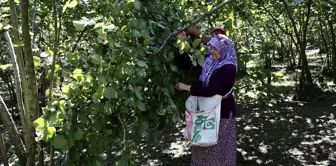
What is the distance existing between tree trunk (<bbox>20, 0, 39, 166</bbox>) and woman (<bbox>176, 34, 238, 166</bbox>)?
98 cm

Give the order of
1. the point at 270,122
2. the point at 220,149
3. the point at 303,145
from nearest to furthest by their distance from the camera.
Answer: the point at 220,149
the point at 303,145
the point at 270,122

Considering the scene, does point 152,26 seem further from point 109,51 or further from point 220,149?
point 220,149

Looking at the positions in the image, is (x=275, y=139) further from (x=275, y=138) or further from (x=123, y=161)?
(x=123, y=161)

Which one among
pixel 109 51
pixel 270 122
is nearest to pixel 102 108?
pixel 109 51

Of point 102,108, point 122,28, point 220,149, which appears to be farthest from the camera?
point 220,149

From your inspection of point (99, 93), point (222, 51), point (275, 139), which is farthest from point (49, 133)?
point (275, 139)

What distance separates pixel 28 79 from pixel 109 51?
91 centimetres

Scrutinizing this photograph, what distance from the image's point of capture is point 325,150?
17.8 feet

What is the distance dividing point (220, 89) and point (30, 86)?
1.30 m

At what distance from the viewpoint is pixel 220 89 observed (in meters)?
2.82

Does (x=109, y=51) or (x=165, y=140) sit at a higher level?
(x=109, y=51)

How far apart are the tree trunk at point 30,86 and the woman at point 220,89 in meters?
0.98

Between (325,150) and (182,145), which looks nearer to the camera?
(325,150)

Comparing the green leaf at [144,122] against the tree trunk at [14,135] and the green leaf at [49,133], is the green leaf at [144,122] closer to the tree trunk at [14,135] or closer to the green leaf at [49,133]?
the green leaf at [49,133]
